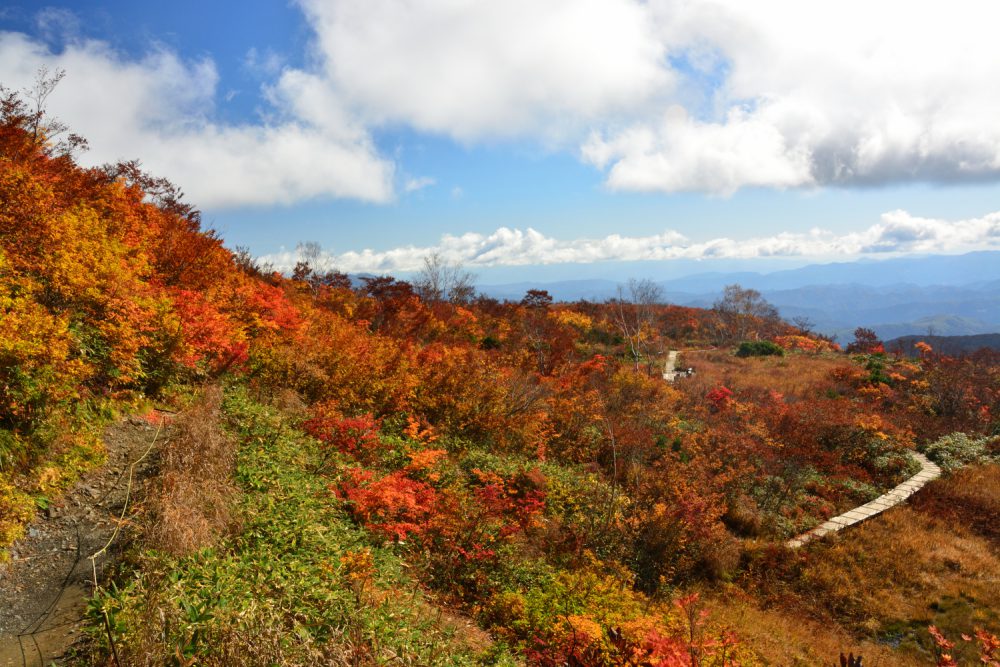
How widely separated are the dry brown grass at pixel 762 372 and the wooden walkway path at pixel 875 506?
288 inches

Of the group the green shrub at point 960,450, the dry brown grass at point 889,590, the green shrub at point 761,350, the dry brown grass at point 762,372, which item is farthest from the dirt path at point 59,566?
the green shrub at point 761,350

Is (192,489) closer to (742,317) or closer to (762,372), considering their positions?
(762,372)

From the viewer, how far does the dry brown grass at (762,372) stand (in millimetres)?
27750

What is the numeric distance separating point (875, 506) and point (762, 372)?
641 inches

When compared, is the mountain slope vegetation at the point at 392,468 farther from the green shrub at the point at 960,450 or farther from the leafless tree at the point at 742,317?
the leafless tree at the point at 742,317

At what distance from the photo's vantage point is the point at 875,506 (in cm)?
1683

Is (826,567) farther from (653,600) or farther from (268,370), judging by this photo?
(268,370)

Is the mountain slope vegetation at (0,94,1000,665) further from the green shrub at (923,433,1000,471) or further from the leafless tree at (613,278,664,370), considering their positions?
the leafless tree at (613,278,664,370)

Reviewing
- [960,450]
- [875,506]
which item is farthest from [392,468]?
[960,450]

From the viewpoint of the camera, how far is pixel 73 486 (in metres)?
7.46

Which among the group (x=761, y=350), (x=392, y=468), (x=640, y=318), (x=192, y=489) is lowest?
(x=761, y=350)

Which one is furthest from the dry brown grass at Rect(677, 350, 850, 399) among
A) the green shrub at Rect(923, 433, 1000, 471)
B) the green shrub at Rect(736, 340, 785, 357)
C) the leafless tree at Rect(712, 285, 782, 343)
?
the leafless tree at Rect(712, 285, 782, 343)

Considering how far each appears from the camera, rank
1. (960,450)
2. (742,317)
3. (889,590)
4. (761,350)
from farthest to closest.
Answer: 1. (742,317)
2. (761,350)
3. (960,450)
4. (889,590)

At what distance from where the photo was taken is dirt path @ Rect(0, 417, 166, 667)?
17.0 ft
